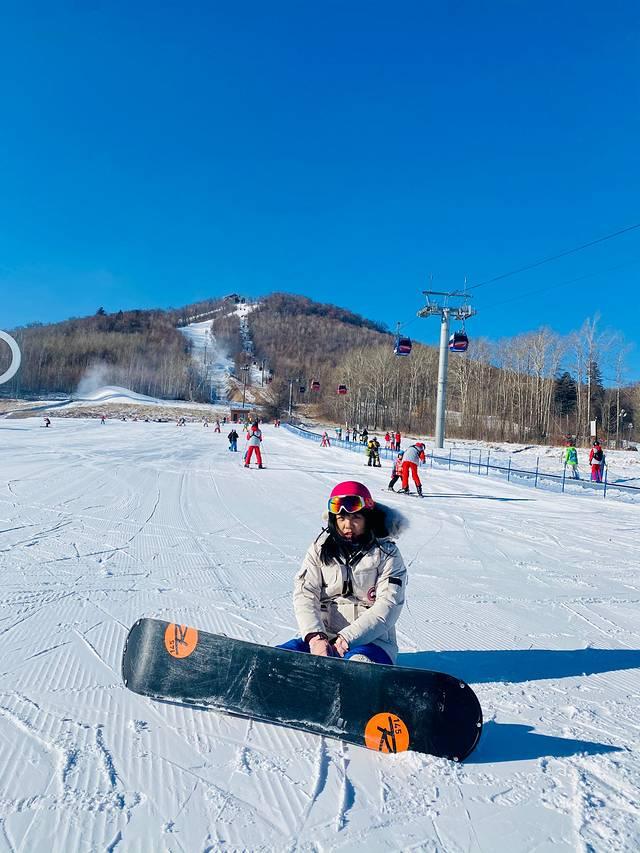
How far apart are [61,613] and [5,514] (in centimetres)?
528

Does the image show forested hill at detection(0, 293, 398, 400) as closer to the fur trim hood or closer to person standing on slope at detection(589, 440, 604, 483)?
person standing on slope at detection(589, 440, 604, 483)

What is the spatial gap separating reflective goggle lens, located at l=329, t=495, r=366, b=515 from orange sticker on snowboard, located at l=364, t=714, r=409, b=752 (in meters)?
1.02

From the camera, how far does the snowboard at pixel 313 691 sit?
Answer: 8.32 feet

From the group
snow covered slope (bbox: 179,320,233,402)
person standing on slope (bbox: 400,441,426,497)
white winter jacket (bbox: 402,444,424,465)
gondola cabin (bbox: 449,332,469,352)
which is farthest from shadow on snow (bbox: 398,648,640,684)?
snow covered slope (bbox: 179,320,233,402)

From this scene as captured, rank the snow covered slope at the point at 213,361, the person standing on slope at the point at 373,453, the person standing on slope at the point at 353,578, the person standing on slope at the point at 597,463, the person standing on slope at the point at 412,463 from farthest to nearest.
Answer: the snow covered slope at the point at 213,361
the person standing on slope at the point at 373,453
the person standing on slope at the point at 597,463
the person standing on slope at the point at 412,463
the person standing on slope at the point at 353,578

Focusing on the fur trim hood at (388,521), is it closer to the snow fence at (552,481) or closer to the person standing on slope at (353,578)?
the person standing on slope at (353,578)

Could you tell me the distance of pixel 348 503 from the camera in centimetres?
298

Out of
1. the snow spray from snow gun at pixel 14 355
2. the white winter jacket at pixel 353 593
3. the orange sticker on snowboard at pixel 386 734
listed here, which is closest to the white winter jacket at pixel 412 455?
the white winter jacket at pixel 353 593

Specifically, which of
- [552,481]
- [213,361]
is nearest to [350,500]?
[552,481]

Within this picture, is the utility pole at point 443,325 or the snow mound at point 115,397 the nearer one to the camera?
the utility pole at point 443,325

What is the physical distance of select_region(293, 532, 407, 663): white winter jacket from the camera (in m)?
2.93

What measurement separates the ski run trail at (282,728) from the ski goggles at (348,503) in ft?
3.87

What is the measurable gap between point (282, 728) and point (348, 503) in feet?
4.00

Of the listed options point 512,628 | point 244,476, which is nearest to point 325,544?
point 512,628
